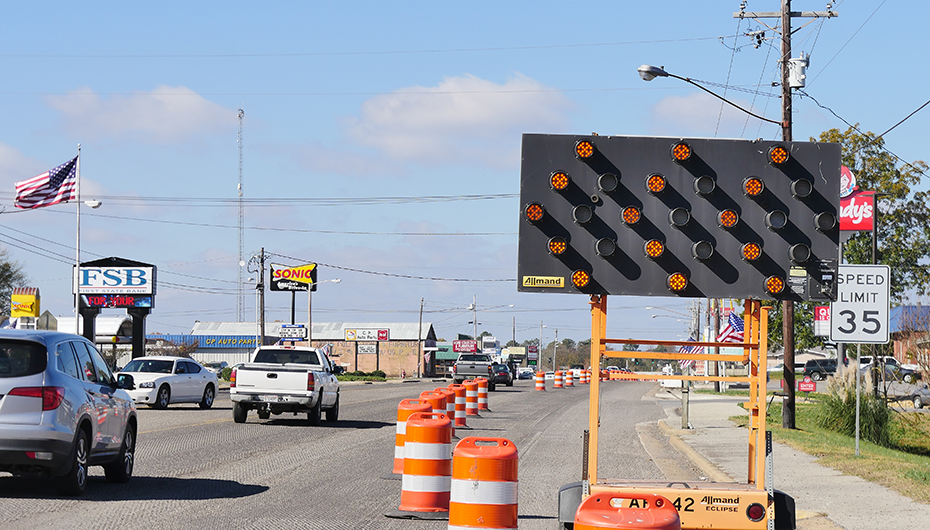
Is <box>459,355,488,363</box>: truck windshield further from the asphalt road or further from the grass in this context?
the asphalt road

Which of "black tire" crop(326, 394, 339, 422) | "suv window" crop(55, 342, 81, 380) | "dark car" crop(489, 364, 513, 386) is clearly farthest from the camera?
"dark car" crop(489, 364, 513, 386)

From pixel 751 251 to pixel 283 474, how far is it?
8.19 m

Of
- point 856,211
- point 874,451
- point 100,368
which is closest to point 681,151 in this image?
point 100,368

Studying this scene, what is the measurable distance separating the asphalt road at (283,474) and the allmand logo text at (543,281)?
319cm

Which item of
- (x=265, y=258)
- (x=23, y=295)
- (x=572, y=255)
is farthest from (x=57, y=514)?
(x=265, y=258)

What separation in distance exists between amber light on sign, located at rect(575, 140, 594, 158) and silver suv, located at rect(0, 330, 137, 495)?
20.3ft

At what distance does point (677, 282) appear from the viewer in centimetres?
724

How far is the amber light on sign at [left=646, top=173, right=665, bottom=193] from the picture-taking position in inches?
288

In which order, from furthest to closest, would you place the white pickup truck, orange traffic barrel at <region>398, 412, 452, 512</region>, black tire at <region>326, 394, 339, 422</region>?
black tire at <region>326, 394, 339, 422</region>
the white pickup truck
orange traffic barrel at <region>398, 412, 452, 512</region>

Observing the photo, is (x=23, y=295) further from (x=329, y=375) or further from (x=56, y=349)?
(x=56, y=349)

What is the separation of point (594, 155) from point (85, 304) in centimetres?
4665

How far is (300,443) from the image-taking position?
18297 mm

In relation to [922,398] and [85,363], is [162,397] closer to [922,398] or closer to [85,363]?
[85,363]

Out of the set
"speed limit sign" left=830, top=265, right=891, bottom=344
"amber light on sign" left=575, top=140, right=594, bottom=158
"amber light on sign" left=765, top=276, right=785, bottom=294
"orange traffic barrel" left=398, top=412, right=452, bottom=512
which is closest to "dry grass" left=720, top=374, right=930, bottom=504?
"speed limit sign" left=830, top=265, right=891, bottom=344
